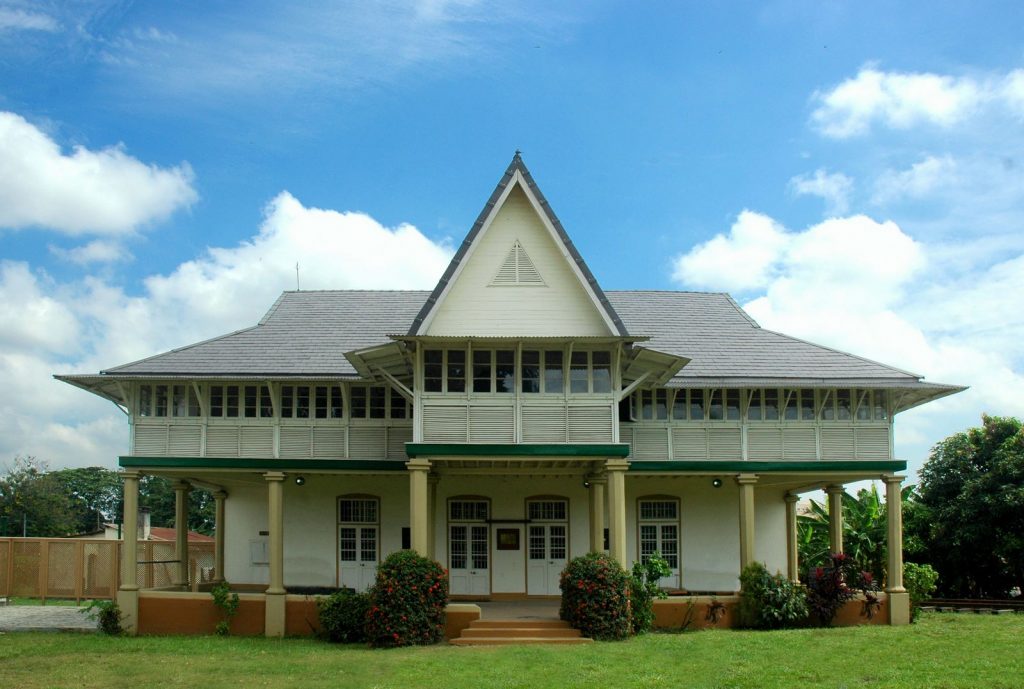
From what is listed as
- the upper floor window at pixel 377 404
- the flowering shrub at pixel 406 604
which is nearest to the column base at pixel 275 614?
the flowering shrub at pixel 406 604

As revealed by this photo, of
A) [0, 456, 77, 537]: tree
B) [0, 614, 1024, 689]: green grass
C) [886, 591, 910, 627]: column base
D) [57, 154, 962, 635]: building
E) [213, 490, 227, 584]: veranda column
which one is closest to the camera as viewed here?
[0, 614, 1024, 689]: green grass

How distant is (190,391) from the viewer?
23656mm

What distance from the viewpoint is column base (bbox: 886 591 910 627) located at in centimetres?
2219

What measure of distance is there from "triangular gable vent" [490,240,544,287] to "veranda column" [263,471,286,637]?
6.60 metres

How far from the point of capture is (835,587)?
2144 centimetres

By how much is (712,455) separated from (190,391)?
11.8m

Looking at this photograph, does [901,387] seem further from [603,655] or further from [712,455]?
[603,655]

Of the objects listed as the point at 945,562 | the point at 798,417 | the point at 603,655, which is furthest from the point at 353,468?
the point at 945,562

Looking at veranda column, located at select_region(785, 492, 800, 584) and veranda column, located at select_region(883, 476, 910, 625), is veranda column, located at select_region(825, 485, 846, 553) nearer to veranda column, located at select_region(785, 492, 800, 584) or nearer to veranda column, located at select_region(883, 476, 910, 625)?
veranda column, located at select_region(785, 492, 800, 584)

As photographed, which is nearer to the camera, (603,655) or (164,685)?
(164,685)

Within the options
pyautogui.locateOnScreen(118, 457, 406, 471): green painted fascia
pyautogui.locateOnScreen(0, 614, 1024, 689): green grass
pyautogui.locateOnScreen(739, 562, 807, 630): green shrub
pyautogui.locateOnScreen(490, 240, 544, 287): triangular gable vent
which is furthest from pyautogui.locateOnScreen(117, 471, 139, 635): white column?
pyautogui.locateOnScreen(739, 562, 807, 630): green shrub

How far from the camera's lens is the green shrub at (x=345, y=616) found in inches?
788

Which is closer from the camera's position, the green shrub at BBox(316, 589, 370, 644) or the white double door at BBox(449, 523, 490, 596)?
the green shrub at BBox(316, 589, 370, 644)

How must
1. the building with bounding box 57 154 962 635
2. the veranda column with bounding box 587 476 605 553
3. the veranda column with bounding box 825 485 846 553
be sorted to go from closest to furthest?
the building with bounding box 57 154 962 635, the veranda column with bounding box 587 476 605 553, the veranda column with bounding box 825 485 846 553
